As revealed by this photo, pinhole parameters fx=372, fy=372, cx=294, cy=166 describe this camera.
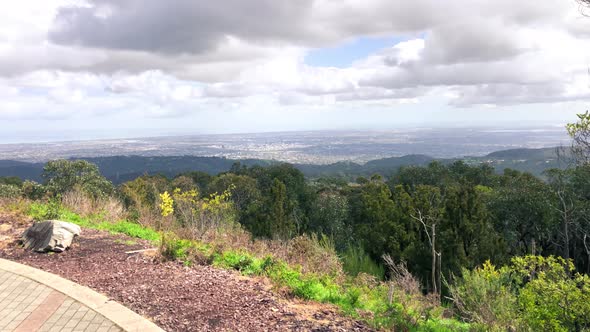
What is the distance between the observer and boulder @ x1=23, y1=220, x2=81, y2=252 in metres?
6.77

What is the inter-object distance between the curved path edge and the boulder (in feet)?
2.14

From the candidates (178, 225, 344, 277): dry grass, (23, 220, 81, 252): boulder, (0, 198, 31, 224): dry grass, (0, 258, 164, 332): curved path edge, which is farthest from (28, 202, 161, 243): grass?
Answer: (0, 258, 164, 332): curved path edge

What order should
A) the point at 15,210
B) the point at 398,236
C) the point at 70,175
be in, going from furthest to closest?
the point at 70,175 < the point at 398,236 < the point at 15,210

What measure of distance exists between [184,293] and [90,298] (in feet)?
3.76

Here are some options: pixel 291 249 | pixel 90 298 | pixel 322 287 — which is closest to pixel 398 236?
pixel 291 249

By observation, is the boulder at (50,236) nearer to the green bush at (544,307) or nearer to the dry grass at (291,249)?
the dry grass at (291,249)

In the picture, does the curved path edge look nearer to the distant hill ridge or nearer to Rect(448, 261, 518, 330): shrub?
Rect(448, 261, 518, 330): shrub

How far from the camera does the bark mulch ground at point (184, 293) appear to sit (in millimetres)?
4289

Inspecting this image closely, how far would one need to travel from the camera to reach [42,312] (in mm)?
4406

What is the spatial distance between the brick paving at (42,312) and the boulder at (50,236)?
1485mm

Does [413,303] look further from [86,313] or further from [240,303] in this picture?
[86,313]

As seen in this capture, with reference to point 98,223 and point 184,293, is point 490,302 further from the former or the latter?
point 98,223

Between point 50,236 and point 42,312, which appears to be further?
point 50,236

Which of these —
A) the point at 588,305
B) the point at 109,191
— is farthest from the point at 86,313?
the point at 109,191
